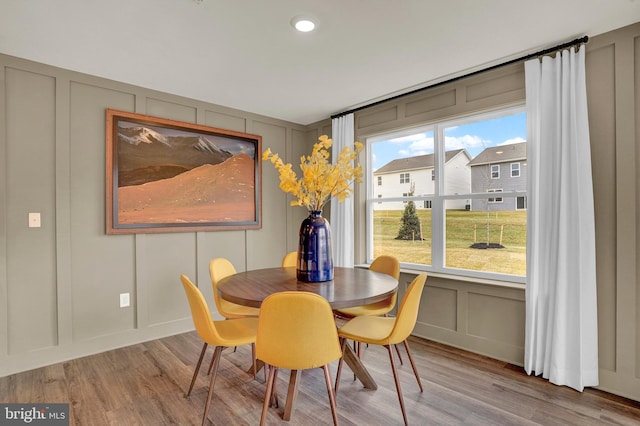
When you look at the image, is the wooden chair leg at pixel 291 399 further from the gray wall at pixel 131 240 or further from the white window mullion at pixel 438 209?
the white window mullion at pixel 438 209

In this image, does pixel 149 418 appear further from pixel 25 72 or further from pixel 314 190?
pixel 25 72

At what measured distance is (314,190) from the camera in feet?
7.90

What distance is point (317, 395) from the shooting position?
7.69ft

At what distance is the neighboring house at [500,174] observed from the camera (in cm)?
292

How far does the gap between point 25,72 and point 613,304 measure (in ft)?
15.7

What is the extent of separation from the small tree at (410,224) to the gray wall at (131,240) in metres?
0.44

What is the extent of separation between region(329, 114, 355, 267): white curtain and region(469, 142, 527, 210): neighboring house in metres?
1.40

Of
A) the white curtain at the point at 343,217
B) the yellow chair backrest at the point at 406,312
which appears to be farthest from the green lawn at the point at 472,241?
the yellow chair backrest at the point at 406,312

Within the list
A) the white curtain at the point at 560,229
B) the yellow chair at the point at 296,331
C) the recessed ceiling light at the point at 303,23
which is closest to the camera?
the yellow chair at the point at 296,331

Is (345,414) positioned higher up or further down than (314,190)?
further down

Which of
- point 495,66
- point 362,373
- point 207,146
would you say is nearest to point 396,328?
point 362,373

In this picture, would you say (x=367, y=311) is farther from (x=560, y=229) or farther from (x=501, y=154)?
(x=501, y=154)

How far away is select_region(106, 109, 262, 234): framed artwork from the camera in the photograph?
3.19 meters

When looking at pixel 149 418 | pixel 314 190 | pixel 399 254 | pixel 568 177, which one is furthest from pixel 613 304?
pixel 149 418
